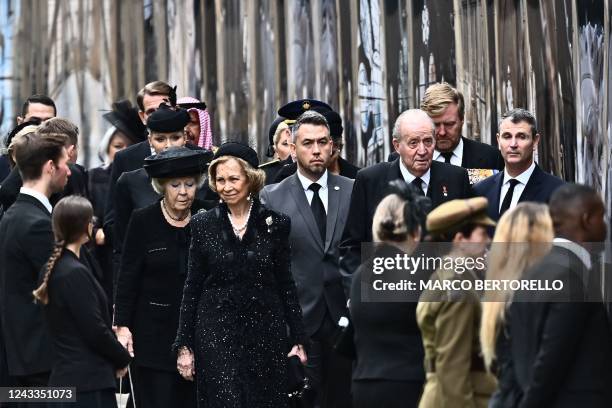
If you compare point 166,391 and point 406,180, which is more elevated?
point 406,180

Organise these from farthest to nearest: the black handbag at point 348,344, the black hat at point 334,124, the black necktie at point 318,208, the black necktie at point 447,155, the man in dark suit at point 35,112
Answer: the man in dark suit at point 35,112 → the black hat at point 334,124 → the black necktie at point 447,155 → the black necktie at point 318,208 → the black handbag at point 348,344

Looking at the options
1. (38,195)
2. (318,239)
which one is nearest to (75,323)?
(38,195)

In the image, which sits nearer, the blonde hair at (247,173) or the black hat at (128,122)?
the blonde hair at (247,173)

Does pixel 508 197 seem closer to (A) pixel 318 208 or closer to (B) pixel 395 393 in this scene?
(A) pixel 318 208

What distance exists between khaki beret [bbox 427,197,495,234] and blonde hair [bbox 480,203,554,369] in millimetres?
393

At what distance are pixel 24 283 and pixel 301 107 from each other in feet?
12.1

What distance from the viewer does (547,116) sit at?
11969 millimetres

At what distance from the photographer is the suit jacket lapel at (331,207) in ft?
36.3

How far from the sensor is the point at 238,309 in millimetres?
10008

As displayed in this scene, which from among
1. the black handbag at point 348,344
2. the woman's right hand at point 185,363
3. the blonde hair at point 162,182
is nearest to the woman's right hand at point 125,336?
the woman's right hand at point 185,363

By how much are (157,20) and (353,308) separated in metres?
9.32

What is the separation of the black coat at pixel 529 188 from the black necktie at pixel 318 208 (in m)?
1.02

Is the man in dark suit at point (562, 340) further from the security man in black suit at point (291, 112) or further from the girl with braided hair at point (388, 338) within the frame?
the security man in black suit at point (291, 112)

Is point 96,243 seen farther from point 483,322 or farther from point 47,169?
point 483,322
